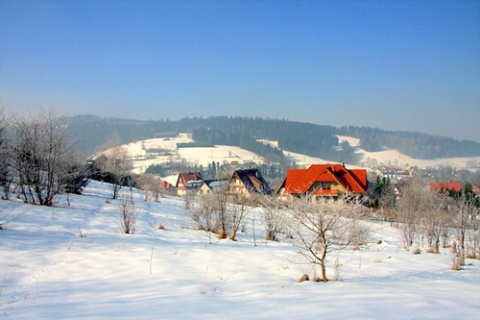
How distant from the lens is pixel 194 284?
239 inches

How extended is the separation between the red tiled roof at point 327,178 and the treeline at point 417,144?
307ft

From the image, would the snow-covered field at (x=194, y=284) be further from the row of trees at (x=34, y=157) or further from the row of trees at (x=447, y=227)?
the row of trees at (x=34, y=157)

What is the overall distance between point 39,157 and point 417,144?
465 ft

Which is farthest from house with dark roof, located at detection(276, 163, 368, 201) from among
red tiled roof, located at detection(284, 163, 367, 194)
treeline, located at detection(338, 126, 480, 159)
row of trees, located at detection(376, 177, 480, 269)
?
treeline, located at detection(338, 126, 480, 159)

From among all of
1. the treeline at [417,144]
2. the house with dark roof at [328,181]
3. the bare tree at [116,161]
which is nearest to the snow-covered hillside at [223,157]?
the treeline at [417,144]

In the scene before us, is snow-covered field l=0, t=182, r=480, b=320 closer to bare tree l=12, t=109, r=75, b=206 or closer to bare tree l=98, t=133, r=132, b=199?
bare tree l=12, t=109, r=75, b=206

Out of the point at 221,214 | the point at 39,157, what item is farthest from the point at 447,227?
the point at 39,157

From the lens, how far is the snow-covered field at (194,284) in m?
4.59

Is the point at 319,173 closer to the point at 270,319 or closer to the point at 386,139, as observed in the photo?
the point at 270,319

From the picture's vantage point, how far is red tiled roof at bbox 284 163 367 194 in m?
36.2

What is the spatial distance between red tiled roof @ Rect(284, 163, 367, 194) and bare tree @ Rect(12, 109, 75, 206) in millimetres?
24395

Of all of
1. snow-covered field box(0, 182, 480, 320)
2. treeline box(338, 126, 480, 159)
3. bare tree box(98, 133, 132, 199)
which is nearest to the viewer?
snow-covered field box(0, 182, 480, 320)

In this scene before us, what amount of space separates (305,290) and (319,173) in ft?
105

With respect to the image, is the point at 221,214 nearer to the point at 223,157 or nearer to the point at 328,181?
the point at 328,181
